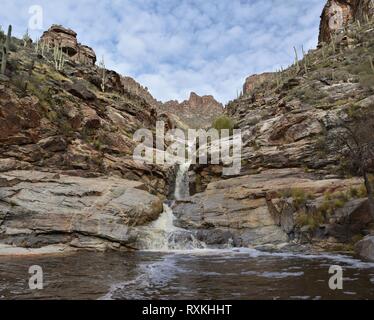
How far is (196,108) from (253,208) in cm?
13086

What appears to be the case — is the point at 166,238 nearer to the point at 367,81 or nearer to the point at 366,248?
the point at 366,248

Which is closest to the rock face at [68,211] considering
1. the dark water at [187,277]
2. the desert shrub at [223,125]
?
the dark water at [187,277]

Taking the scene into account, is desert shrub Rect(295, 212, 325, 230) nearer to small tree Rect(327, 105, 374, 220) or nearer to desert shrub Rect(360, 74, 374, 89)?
small tree Rect(327, 105, 374, 220)

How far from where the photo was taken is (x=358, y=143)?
18.7 meters

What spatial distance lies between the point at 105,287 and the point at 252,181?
735 inches

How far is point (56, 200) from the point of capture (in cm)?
2141

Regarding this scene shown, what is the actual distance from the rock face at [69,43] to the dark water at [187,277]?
54.1m

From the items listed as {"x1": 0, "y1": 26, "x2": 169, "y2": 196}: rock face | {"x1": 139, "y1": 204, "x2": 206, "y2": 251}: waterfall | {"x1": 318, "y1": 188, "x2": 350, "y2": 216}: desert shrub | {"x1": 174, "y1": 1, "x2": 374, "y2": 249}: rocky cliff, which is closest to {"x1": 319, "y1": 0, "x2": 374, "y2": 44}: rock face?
{"x1": 174, "y1": 1, "x2": 374, "y2": 249}: rocky cliff

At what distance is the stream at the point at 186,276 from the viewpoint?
28.4ft

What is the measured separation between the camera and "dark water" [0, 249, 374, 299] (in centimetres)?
865

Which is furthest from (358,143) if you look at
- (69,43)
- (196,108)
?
(196,108)

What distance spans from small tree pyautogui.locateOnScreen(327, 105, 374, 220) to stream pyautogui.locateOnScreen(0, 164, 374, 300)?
580cm

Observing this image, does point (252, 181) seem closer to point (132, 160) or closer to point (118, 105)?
point (132, 160)
